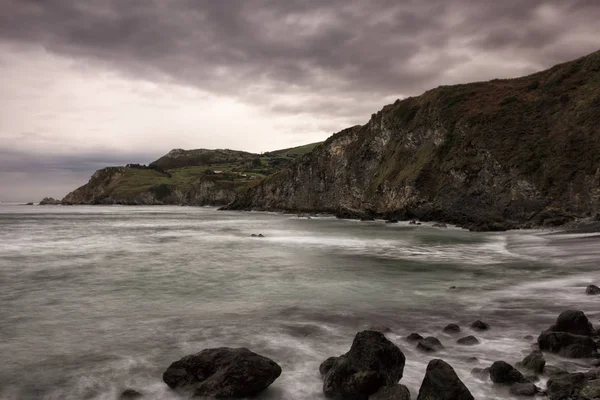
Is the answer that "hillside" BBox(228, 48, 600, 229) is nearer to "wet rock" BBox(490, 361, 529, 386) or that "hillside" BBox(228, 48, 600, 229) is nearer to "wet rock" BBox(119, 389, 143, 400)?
"wet rock" BBox(490, 361, 529, 386)

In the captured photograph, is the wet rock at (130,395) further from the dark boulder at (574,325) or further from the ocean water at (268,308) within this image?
the dark boulder at (574,325)

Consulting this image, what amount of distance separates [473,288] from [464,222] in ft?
133

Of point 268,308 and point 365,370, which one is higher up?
point 365,370

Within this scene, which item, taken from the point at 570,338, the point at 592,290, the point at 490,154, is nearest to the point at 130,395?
the point at 570,338

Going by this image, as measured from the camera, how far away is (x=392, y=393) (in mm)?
6574

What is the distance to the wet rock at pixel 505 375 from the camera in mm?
6906

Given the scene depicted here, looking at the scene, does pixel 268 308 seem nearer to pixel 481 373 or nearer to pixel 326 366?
pixel 326 366

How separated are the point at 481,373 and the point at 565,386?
1.44 meters

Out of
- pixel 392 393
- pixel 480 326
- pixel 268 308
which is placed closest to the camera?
pixel 392 393

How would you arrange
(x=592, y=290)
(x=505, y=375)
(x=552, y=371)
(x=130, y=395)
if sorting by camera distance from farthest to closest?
1. (x=592, y=290)
2. (x=130, y=395)
3. (x=552, y=371)
4. (x=505, y=375)

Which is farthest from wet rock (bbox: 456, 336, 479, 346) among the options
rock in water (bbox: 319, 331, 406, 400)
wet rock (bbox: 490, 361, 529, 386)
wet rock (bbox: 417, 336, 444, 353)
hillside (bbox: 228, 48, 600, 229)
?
hillside (bbox: 228, 48, 600, 229)

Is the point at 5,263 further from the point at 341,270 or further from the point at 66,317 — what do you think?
the point at 341,270

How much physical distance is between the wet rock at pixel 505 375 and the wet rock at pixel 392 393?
1727mm

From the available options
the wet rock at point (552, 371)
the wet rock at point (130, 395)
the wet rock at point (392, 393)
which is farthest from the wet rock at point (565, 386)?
the wet rock at point (130, 395)
